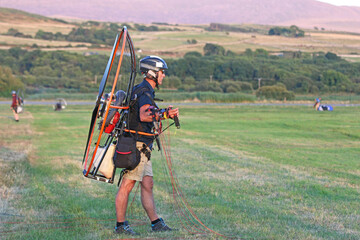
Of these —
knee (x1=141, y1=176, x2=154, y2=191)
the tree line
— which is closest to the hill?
the tree line

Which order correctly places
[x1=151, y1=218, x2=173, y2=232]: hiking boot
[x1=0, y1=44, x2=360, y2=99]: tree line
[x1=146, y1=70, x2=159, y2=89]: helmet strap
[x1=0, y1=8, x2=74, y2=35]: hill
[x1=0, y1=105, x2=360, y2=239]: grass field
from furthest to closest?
1. [x1=0, y1=8, x2=74, y2=35]: hill
2. [x1=0, y1=44, x2=360, y2=99]: tree line
3. [x1=0, y1=105, x2=360, y2=239]: grass field
4. [x1=146, y1=70, x2=159, y2=89]: helmet strap
5. [x1=151, y1=218, x2=173, y2=232]: hiking boot

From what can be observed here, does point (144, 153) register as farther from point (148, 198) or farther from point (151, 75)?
point (151, 75)

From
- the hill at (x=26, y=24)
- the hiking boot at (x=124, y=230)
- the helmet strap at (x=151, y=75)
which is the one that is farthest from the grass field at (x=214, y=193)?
the hill at (x=26, y=24)

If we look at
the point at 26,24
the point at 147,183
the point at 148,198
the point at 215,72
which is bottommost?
the point at 215,72

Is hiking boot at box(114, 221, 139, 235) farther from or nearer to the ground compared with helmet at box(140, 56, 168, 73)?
nearer to the ground

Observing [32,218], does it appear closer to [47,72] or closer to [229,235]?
[229,235]

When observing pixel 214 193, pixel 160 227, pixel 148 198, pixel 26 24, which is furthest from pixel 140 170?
pixel 26 24

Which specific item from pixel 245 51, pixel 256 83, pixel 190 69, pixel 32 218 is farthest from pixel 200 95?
pixel 245 51

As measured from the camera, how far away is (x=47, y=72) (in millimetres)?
106500

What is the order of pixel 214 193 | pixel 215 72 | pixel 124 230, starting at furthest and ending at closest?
pixel 215 72 → pixel 214 193 → pixel 124 230

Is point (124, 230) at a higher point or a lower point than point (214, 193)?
higher

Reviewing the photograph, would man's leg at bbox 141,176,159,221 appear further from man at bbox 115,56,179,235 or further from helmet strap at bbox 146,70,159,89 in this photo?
helmet strap at bbox 146,70,159,89

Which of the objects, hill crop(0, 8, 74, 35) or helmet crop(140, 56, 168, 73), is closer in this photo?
helmet crop(140, 56, 168, 73)

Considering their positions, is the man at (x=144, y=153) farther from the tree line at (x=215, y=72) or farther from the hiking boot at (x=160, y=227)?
the tree line at (x=215, y=72)
